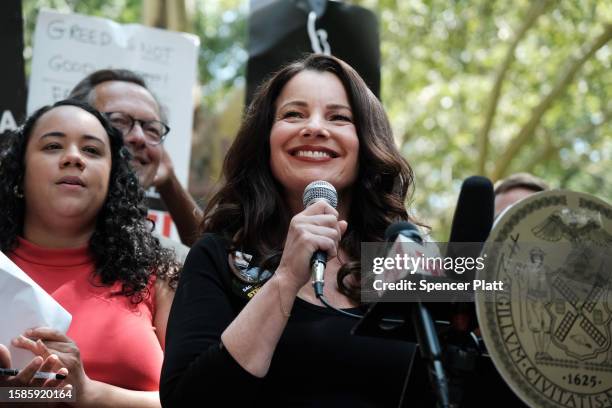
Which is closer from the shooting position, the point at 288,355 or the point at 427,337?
the point at 427,337

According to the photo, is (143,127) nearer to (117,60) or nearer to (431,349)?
(117,60)

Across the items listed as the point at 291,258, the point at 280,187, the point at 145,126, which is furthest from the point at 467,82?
the point at 291,258

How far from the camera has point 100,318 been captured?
2752 mm

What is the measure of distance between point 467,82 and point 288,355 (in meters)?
9.46

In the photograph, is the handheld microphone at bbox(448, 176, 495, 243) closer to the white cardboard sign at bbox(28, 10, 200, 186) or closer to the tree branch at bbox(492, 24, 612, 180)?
the white cardboard sign at bbox(28, 10, 200, 186)

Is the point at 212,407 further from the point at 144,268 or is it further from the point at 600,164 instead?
the point at 600,164

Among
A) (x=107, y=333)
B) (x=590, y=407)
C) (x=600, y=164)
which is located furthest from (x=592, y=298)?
(x=600, y=164)

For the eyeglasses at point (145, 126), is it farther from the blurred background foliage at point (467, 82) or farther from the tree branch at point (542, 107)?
the tree branch at point (542, 107)

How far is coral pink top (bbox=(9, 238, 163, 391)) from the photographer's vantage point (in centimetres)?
266

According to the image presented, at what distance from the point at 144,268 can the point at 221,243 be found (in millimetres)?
728

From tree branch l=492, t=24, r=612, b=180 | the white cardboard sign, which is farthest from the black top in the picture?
tree branch l=492, t=24, r=612, b=180

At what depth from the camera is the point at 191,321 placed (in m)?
2.12

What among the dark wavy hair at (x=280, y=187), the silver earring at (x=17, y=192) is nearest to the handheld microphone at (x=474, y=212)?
the dark wavy hair at (x=280, y=187)

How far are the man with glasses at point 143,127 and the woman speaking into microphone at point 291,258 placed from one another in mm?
1212
